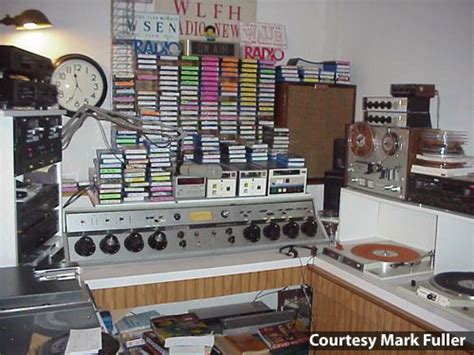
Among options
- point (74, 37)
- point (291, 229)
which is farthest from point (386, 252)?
point (74, 37)

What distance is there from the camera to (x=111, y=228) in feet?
7.06

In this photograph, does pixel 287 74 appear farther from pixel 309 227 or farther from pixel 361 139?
pixel 309 227

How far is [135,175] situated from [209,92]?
75 centimetres

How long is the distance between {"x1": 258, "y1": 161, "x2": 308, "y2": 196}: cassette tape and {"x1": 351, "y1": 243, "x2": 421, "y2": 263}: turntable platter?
0.40 m

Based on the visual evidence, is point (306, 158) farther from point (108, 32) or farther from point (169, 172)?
point (108, 32)

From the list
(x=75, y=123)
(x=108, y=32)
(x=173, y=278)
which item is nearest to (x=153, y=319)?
(x=173, y=278)

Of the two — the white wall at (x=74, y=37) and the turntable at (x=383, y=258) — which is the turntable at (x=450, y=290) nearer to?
the turntable at (x=383, y=258)

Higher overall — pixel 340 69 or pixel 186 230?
pixel 340 69

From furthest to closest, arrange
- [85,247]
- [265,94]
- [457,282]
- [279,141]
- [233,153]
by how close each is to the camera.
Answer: [265,94] → [279,141] → [233,153] → [85,247] → [457,282]

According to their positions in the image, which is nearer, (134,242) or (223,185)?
(134,242)

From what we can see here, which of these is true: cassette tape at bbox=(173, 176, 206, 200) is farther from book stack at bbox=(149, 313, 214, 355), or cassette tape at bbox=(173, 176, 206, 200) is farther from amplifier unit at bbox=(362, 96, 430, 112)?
amplifier unit at bbox=(362, 96, 430, 112)

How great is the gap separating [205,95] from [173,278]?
1.10 metres

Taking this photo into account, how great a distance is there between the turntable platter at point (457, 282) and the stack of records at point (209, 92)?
1.42 m

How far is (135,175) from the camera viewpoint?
2.23 metres
